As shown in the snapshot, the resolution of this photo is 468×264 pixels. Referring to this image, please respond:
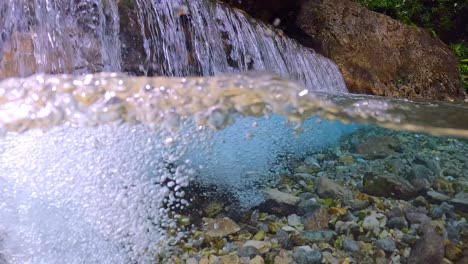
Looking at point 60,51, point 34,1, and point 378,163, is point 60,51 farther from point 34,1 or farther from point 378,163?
point 378,163

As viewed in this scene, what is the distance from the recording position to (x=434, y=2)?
9812 mm

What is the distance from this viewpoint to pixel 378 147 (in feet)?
5.62

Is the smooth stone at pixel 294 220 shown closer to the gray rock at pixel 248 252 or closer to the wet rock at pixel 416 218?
the gray rock at pixel 248 252

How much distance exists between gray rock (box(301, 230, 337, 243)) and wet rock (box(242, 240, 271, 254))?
0.11m

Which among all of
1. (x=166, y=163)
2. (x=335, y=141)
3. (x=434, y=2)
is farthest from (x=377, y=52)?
(x=166, y=163)

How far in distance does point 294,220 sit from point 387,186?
35cm

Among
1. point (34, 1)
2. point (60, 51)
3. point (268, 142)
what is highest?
point (34, 1)

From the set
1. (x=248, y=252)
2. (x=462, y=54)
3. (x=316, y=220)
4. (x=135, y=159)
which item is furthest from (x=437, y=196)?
(x=462, y=54)

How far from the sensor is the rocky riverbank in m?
1.40

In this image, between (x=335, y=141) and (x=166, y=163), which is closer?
(x=166, y=163)

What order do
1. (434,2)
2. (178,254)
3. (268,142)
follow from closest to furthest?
(178,254) < (268,142) < (434,2)

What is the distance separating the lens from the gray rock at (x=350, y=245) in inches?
55.6

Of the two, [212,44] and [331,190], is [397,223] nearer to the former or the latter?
[331,190]

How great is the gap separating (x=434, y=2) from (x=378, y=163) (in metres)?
9.37
